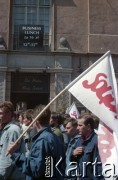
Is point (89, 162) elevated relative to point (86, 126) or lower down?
lower down

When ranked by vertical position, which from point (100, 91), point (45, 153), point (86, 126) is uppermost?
point (100, 91)

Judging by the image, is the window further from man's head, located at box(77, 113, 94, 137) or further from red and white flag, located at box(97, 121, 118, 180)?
red and white flag, located at box(97, 121, 118, 180)

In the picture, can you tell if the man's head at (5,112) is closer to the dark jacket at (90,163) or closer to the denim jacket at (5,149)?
the denim jacket at (5,149)

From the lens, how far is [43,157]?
4.04 meters

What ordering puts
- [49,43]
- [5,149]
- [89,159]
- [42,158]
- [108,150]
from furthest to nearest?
[49,43]
[5,149]
[89,159]
[108,150]
[42,158]

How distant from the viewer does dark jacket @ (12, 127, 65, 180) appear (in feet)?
13.2

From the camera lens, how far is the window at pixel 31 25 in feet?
75.6

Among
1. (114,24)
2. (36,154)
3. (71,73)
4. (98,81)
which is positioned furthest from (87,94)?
(114,24)

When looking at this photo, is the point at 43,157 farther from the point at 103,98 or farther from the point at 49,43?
the point at 49,43

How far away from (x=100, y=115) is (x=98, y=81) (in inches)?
16.9

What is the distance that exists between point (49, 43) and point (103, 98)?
1915cm

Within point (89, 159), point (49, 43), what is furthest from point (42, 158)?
point (49, 43)

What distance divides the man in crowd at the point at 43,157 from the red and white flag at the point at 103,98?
1.66 feet

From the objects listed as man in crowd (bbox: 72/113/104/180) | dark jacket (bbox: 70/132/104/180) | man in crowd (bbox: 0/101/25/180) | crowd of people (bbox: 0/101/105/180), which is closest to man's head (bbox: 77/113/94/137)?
crowd of people (bbox: 0/101/105/180)
